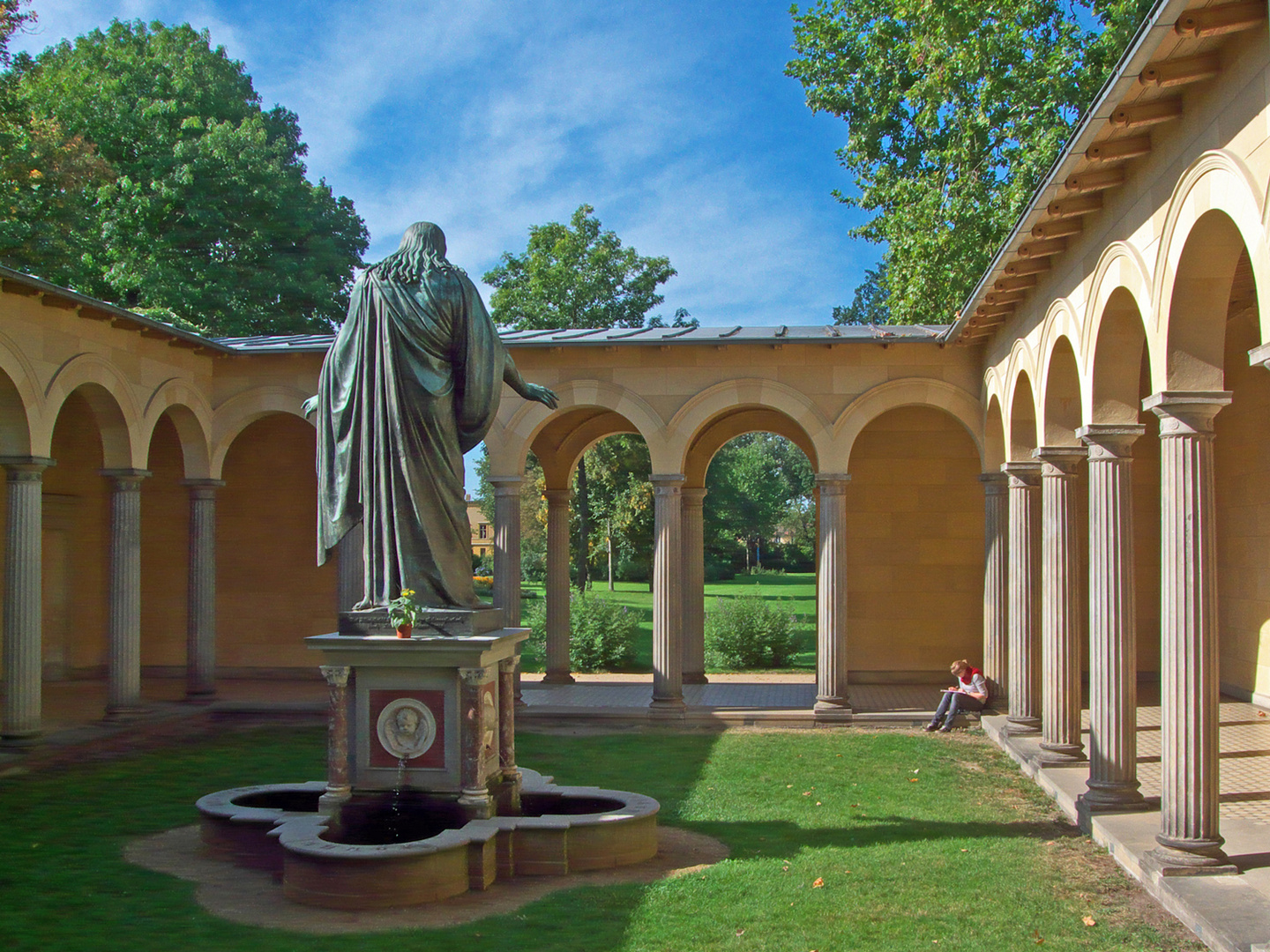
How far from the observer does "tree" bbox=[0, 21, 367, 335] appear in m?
28.2

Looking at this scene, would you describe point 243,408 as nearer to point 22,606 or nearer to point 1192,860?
point 22,606

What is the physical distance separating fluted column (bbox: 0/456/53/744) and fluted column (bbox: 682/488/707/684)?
32.5ft

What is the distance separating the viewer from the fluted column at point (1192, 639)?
25.0 feet

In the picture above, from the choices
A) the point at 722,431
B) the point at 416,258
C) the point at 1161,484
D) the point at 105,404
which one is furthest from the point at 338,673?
the point at 722,431

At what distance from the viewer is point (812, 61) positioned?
86.2 feet

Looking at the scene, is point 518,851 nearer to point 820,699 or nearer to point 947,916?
point 947,916

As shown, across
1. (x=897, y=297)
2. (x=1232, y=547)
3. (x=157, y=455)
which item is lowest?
(x=1232, y=547)

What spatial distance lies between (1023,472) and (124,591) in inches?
484

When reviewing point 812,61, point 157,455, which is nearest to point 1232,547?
point 812,61

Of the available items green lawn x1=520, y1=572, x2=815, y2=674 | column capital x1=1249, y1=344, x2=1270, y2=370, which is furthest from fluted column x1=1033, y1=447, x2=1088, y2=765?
green lawn x1=520, y1=572, x2=815, y2=674

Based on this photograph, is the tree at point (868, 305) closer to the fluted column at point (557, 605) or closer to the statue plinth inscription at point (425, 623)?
the fluted column at point (557, 605)

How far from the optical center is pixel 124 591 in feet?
53.0

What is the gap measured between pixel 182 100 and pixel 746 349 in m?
21.2

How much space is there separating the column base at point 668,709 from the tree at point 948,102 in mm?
11142
